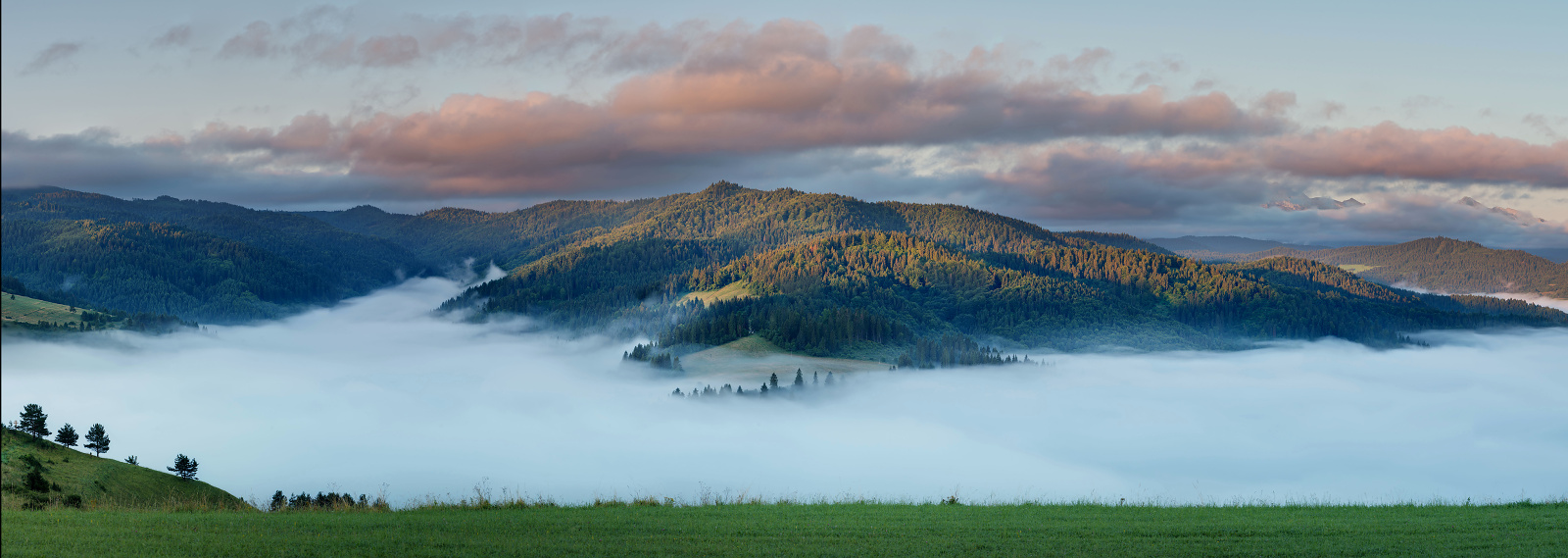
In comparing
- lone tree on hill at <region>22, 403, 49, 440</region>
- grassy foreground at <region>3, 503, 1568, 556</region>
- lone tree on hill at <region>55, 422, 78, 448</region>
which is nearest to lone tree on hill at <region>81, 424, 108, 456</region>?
lone tree on hill at <region>55, 422, 78, 448</region>

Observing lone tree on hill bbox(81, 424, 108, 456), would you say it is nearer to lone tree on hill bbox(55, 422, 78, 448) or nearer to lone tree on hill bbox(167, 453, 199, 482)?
lone tree on hill bbox(55, 422, 78, 448)

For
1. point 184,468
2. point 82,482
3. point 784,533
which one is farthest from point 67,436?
point 784,533

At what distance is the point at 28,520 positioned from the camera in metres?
30.7

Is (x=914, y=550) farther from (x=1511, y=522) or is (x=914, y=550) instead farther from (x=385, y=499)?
(x=1511, y=522)

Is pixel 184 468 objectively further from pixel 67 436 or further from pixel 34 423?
pixel 34 423

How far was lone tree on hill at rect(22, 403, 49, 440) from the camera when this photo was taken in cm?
5572

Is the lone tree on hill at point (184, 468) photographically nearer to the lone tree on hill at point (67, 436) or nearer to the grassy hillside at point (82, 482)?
the grassy hillside at point (82, 482)

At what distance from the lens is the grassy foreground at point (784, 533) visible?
29.8 m

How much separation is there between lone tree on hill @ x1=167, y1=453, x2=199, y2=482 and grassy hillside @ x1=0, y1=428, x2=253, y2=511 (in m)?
1.90

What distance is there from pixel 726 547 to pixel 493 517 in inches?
399

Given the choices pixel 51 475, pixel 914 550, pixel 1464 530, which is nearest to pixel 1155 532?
pixel 914 550

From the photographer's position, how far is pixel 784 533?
33.8 metres

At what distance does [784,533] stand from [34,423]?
52153 millimetres

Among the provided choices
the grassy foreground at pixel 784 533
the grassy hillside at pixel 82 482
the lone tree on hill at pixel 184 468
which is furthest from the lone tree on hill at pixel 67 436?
the grassy foreground at pixel 784 533
